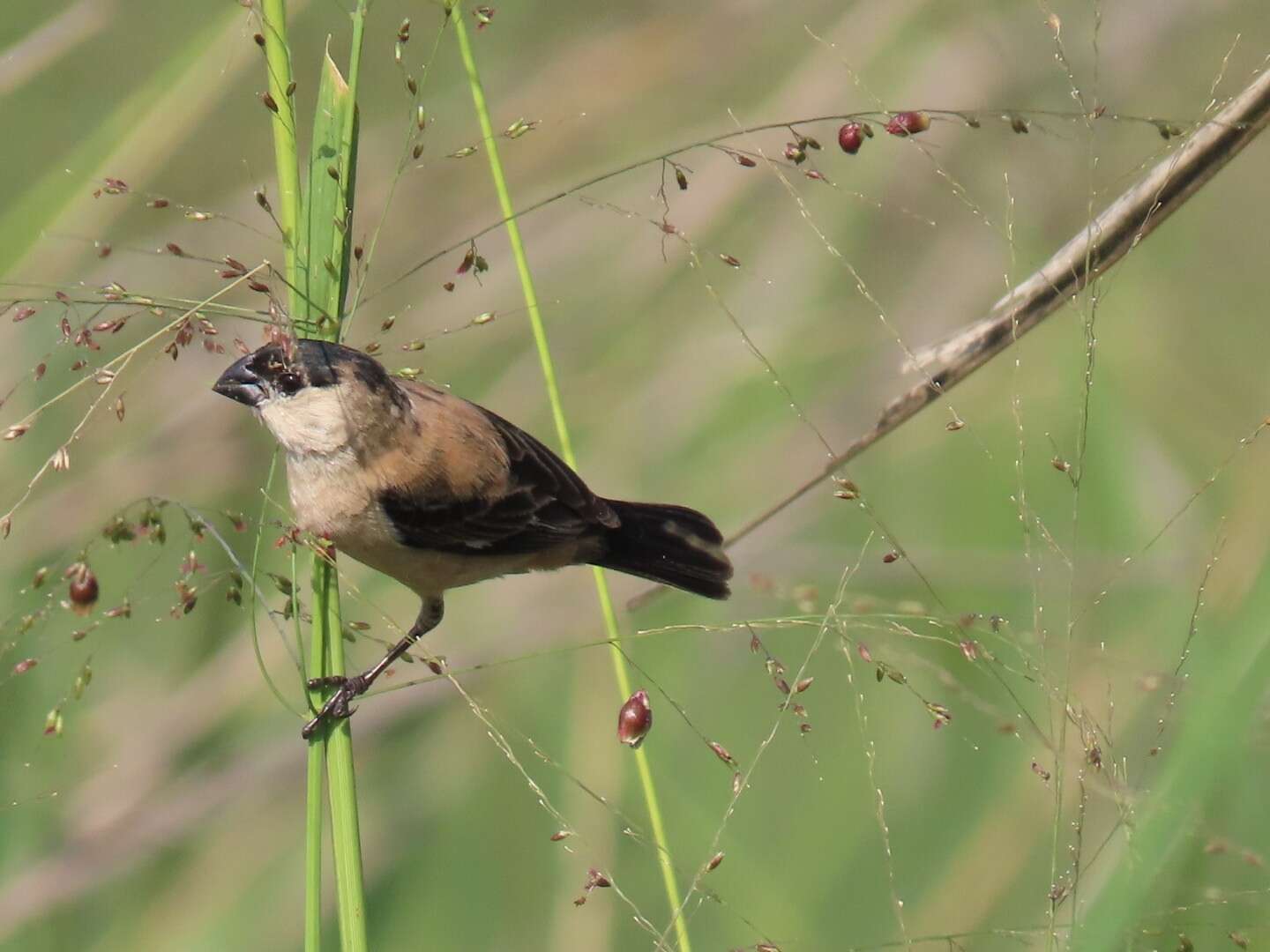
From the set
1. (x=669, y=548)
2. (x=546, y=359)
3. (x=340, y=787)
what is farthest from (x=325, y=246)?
(x=669, y=548)

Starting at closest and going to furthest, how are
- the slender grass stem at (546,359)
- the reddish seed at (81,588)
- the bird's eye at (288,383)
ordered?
the reddish seed at (81,588)
the slender grass stem at (546,359)
the bird's eye at (288,383)

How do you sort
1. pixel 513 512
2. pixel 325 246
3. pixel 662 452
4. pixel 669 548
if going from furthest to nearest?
pixel 662 452 < pixel 669 548 < pixel 513 512 < pixel 325 246

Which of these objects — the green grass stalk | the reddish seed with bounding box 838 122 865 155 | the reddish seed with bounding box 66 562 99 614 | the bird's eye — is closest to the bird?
the bird's eye

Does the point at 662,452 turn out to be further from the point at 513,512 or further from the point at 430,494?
the point at 430,494

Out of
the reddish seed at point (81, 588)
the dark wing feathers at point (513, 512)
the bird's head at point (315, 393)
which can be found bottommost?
the reddish seed at point (81, 588)

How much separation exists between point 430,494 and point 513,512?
217mm

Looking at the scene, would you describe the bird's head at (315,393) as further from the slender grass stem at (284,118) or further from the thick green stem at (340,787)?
the thick green stem at (340,787)

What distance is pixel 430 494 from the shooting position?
2.65m

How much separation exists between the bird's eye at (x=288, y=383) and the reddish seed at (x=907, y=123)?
3.42 ft

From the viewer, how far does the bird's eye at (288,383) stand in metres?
2.26

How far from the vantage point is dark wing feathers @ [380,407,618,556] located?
8.61ft

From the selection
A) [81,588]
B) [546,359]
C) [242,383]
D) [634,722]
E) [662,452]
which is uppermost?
[662,452]

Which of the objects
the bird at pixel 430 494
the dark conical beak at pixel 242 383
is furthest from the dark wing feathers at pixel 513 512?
the dark conical beak at pixel 242 383

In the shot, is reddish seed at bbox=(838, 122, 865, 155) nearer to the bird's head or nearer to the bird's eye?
the bird's head
